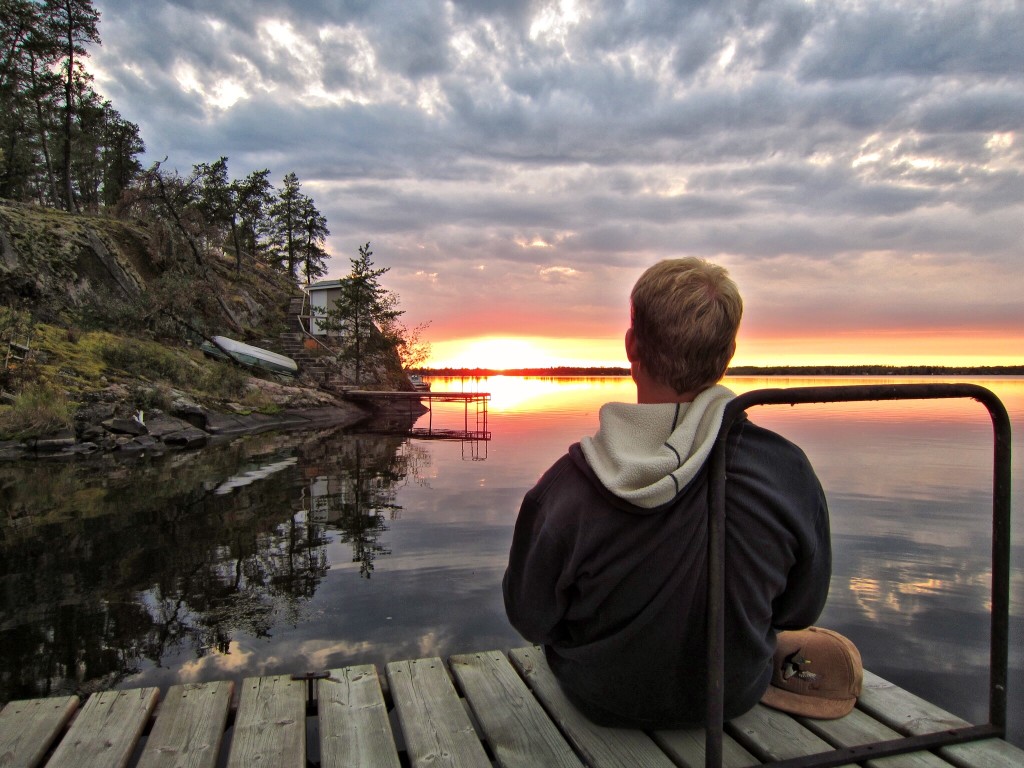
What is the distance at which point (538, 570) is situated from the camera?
7.63 feet


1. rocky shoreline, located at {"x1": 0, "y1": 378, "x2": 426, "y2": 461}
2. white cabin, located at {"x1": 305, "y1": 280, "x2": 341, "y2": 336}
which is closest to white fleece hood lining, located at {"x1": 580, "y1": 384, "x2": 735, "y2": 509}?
rocky shoreline, located at {"x1": 0, "y1": 378, "x2": 426, "y2": 461}

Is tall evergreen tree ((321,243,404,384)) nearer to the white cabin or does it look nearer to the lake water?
the white cabin

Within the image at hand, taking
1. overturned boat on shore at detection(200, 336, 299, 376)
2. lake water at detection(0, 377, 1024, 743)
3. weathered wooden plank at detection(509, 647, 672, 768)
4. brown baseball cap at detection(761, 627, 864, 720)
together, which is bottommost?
lake water at detection(0, 377, 1024, 743)

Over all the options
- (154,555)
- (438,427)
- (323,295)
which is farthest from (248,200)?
(154,555)

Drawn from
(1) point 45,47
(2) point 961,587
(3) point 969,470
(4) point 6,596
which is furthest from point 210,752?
(1) point 45,47

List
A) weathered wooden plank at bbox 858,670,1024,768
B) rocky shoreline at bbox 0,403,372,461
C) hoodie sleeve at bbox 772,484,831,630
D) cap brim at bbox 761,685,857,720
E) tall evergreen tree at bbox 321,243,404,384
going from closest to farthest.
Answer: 1. hoodie sleeve at bbox 772,484,831,630
2. weathered wooden plank at bbox 858,670,1024,768
3. cap brim at bbox 761,685,857,720
4. rocky shoreline at bbox 0,403,372,461
5. tall evergreen tree at bbox 321,243,404,384

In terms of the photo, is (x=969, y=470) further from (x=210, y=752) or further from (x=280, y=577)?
(x=210, y=752)

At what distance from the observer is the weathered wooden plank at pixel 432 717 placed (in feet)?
8.63

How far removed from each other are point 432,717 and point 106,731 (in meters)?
1.47

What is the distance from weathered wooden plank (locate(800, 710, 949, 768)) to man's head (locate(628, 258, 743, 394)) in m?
1.74

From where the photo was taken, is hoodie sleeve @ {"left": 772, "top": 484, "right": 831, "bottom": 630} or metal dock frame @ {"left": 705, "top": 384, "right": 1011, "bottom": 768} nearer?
metal dock frame @ {"left": 705, "top": 384, "right": 1011, "bottom": 768}

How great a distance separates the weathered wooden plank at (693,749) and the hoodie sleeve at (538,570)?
→ 0.63 metres

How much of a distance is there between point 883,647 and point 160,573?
7800 millimetres

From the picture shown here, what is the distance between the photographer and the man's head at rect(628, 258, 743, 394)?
6.75 ft
